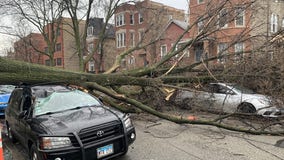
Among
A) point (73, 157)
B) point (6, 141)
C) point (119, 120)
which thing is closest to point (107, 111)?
point (119, 120)

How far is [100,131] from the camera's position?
409 cm

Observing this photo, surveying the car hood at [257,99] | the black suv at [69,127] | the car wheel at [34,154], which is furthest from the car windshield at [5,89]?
the car hood at [257,99]

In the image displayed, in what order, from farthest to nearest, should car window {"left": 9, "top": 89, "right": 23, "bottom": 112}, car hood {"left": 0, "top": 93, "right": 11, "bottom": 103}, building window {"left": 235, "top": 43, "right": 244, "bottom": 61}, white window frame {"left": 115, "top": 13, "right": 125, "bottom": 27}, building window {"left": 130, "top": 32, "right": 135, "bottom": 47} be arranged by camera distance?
white window frame {"left": 115, "top": 13, "right": 125, "bottom": 27} → building window {"left": 130, "top": 32, "right": 135, "bottom": 47} → car hood {"left": 0, "top": 93, "right": 11, "bottom": 103} → building window {"left": 235, "top": 43, "right": 244, "bottom": 61} → car window {"left": 9, "top": 89, "right": 23, "bottom": 112}

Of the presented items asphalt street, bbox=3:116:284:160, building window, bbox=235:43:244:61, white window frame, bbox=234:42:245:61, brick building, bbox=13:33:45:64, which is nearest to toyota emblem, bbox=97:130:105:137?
asphalt street, bbox=3:116:284:160

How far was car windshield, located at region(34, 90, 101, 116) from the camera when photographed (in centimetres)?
482

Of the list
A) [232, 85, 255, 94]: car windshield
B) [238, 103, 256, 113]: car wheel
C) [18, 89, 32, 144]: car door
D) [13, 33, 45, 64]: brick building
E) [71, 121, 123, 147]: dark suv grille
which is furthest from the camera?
[13, 33, 45, 64]: brick building

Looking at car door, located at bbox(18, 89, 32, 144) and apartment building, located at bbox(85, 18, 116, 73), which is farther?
apartment building, located at bbox(85, 18, 116, 73)

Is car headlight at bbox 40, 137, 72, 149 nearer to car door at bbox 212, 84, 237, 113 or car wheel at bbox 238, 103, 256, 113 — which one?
car door at bbox 212, 84, 237, 113

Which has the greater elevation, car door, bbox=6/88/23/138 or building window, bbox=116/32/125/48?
building window, bbox=116/32/125/48

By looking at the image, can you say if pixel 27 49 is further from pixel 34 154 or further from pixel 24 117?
pixel 34 154

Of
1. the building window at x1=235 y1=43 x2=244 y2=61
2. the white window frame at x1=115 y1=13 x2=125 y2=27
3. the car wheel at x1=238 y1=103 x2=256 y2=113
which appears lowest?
the car wheel at x1=238 y1=103 x2=256 y2=113

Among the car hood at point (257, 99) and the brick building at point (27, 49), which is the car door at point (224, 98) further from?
the brick building at point (27, 49)

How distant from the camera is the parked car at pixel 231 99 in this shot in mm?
7339

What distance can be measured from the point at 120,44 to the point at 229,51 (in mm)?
28176
